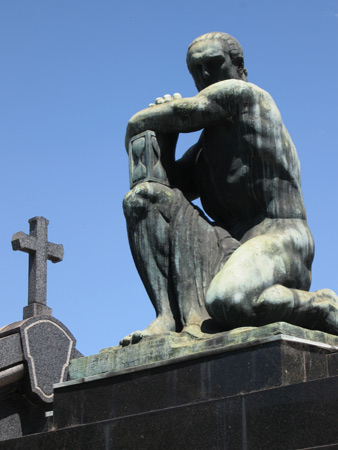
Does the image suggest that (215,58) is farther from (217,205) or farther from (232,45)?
(217,205)

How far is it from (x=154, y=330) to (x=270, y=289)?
0.98 m

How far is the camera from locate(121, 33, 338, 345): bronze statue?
689 centimetres

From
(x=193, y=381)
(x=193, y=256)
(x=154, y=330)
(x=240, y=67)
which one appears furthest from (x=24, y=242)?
(x=193, y=381)

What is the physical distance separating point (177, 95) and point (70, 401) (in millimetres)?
2666

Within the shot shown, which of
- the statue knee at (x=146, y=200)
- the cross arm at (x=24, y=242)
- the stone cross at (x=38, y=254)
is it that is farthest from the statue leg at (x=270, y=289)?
the cross arm at (x=24, y=242)

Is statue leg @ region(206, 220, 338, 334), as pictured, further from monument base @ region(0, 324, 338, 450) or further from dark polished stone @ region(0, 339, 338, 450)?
dark polished stone @ region(0, 339, 338, 450)

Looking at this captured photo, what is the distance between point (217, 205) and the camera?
7.69m

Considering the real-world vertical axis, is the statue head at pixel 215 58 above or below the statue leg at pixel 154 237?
above

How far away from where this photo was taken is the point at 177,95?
25.1 feet

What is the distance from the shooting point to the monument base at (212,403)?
5.41 meters

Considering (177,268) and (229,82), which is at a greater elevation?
(229,82)

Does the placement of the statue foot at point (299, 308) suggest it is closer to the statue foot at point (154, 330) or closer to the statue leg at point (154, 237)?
the statue foot at point (154, 330)

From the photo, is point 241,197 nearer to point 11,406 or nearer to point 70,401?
point 70,401

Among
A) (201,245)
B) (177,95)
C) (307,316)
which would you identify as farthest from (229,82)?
(307,316)
